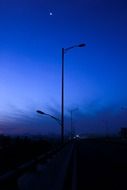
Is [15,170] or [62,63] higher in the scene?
[62,63]

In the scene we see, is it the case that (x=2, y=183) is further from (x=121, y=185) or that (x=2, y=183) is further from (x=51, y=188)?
(x=121, y=185)

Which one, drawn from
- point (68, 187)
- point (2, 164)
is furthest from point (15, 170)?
point (2, 164)

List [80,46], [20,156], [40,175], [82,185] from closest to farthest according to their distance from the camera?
[40,175] → [82,185] → [20,156] → [80,46]

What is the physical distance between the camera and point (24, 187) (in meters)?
7.38

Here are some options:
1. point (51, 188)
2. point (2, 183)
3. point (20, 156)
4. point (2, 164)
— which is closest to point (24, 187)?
point (2, 183)

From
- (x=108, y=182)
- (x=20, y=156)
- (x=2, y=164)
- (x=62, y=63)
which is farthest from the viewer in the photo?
(x=62, y=63)

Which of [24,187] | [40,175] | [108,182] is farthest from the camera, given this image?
[108,182]

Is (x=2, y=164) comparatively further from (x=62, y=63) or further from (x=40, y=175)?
(x=62, y=63)

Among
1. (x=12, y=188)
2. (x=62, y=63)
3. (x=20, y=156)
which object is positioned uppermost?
(x=62, y=63)

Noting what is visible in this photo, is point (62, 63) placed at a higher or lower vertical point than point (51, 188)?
higher

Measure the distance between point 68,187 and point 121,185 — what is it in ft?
7.79

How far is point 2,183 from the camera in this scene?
5250mm

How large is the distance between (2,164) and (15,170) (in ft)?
42.4

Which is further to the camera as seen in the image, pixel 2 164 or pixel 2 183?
pixel 2 164
